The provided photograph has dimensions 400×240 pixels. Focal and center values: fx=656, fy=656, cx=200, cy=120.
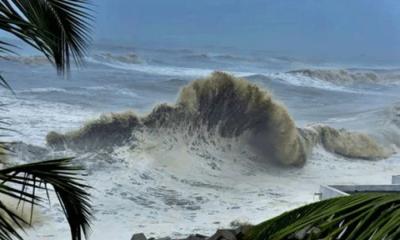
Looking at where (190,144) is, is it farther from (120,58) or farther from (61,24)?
(61,24)

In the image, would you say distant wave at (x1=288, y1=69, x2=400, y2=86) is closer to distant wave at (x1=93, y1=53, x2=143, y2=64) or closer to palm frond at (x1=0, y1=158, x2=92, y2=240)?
distant wave at (x1=93, y1=53, x2=143, y2=64)

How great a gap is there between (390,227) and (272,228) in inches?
8.1

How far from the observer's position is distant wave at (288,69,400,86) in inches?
1076

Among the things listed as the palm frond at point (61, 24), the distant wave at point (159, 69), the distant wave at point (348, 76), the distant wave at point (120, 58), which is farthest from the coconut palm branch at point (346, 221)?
the distant wave at point (120, 58)

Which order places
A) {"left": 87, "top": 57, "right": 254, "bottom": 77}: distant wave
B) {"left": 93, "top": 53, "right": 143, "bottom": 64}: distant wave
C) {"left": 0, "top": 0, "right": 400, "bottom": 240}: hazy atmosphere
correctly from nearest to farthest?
{"left": 0, "top": 0, "right": 400, "bottom": 240}: hazy atmosphere, {"left": 87, "top": 57, "right": 254, "bottom": 77}: distant wave, {"left": 93, "top": 53, "right": 143, "bottom": 64}: distant wave

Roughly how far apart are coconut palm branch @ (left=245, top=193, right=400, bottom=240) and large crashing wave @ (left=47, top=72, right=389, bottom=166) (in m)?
15.4

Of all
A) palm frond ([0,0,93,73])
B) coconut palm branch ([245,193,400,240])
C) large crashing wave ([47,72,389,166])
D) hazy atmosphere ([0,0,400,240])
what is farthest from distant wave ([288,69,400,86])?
coconut palm branch ([245,193,400,240])

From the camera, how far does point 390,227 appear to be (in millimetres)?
807

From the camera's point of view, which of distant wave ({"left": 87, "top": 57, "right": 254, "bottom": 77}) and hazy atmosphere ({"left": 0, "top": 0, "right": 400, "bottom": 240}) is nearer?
hazy atmosphere ({"left": 0, "top": 0, "right": 400, "bottom": 240})

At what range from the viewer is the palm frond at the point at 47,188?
1.25 metres

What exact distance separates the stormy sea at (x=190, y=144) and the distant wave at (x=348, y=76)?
2.96 meters

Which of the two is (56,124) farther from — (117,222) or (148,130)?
(117,222)

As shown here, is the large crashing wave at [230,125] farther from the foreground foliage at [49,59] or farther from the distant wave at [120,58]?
the foreground foliage at [49,59]

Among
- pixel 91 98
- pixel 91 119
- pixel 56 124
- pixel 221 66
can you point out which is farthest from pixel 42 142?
pixel 221 66
